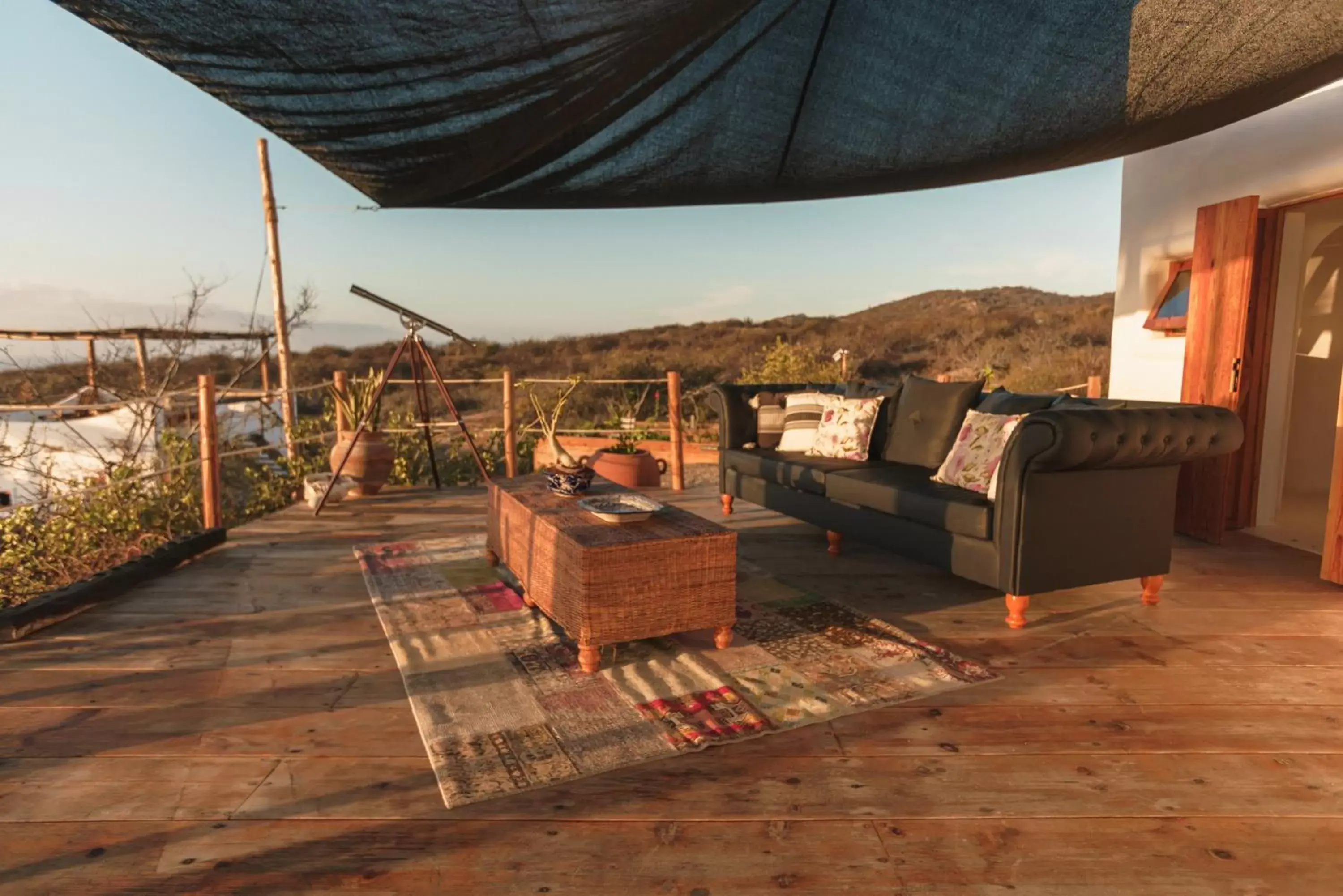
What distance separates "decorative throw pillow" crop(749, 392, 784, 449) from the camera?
4238 mm

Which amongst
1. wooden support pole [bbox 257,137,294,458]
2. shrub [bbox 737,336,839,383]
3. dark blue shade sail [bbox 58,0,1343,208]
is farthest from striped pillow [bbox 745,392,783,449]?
wooden support pole [bbox 257,137,294,458]

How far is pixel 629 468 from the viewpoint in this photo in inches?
194

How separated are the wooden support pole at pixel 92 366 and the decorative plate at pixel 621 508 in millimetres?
5797

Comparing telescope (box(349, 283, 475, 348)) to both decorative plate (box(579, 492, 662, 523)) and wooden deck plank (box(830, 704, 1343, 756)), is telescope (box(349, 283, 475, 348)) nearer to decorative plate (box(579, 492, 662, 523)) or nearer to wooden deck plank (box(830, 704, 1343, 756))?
decorative plate (box(579, 492, 662, 523))

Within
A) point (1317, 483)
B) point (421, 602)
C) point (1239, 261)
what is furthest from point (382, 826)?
point (1317, 483)

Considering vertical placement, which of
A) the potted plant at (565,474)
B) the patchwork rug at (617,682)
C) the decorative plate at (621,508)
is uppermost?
the potted plant at (565,474)

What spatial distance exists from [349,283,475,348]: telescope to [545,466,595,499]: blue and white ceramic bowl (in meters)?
1.64

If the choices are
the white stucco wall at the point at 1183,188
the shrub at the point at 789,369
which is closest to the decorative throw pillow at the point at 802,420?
the white stucco wall at the point at 1183,188

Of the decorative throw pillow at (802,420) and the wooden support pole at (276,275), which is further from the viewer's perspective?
the wooden support pole at (276,275)

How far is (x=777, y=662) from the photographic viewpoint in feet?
7.20

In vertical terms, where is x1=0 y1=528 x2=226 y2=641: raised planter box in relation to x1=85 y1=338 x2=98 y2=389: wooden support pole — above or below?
below

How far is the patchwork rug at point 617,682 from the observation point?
1.68 metres

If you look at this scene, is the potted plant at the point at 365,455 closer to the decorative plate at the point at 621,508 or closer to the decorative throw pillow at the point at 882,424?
the decorative plate at the point at 621,508

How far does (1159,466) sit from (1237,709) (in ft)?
3.17
